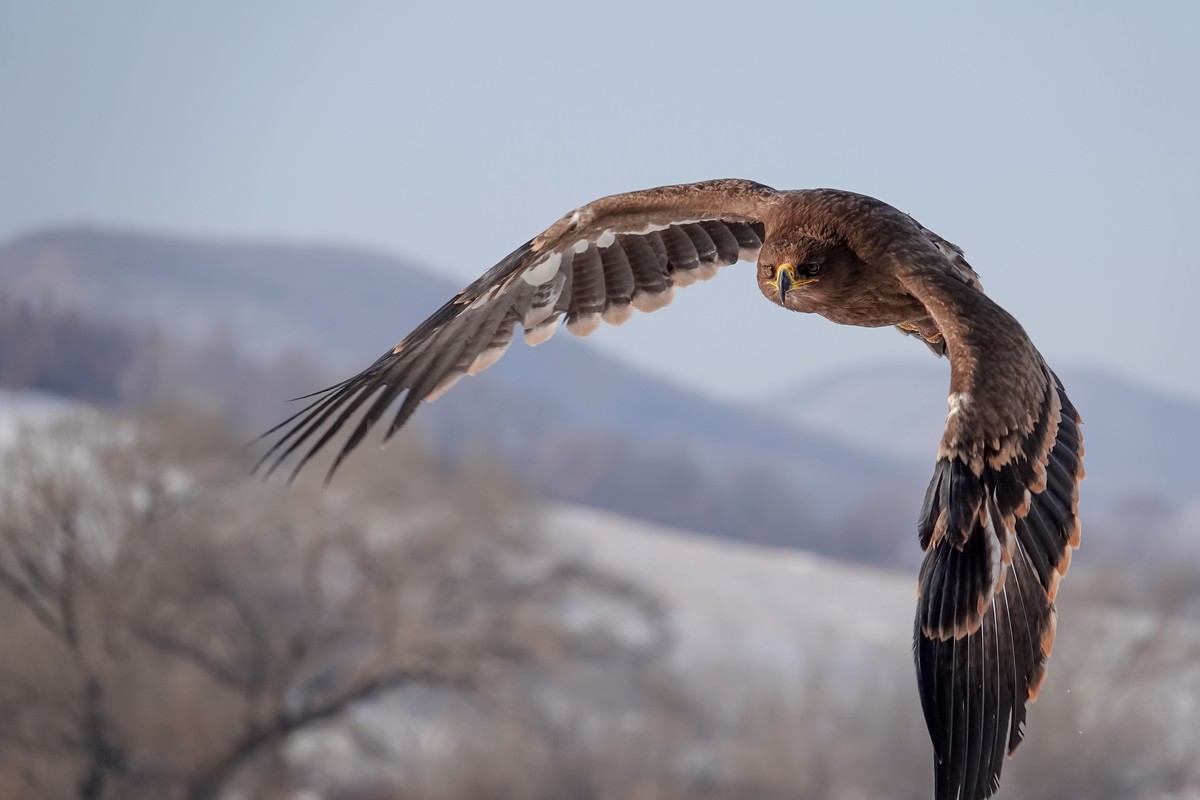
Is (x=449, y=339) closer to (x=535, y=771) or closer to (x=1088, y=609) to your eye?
(x=535, y=771)

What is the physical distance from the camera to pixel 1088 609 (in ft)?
77.7

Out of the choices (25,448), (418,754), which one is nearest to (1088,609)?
(418,754)

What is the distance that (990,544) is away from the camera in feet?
9.02

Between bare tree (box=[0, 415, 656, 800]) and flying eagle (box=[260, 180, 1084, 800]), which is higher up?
flying eagle (box=[260, 180, 1084, 800])

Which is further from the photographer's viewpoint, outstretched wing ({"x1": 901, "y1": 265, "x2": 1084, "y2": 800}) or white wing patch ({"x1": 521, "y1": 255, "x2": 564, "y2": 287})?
white wing patch ({"x1": 521, "y1": 255, "x2": 564, "y2": 287})

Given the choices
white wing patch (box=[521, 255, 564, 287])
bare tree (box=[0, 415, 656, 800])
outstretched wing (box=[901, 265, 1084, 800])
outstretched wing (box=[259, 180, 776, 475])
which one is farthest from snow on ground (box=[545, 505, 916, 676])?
outstretched wing (box=[901, 265, 1084, 800])

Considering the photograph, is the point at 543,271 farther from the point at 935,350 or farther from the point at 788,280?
the point at 935,350

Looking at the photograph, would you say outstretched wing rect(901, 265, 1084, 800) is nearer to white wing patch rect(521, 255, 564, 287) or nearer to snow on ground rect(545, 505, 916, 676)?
white wing patch rect(521, 255, 564, 287)

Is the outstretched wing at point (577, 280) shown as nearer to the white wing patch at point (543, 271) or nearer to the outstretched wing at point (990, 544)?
the white wing patch at point (543, 271)

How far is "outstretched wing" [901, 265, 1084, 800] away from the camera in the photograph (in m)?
2.59

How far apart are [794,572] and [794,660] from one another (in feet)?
10.7

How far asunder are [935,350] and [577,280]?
1.11 m

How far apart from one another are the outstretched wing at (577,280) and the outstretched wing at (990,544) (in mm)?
1076

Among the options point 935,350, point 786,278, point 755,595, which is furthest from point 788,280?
point 755,595
